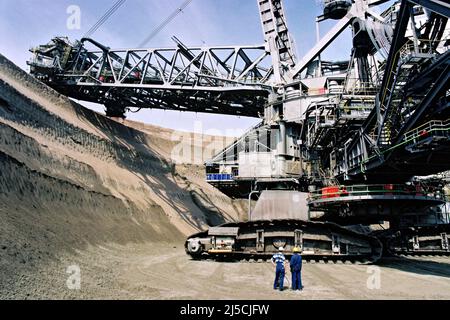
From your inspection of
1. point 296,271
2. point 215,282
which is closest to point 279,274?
point 296,271

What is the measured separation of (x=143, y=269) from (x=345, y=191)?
29.9ft

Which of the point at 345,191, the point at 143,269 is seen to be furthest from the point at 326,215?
the point at 143,269

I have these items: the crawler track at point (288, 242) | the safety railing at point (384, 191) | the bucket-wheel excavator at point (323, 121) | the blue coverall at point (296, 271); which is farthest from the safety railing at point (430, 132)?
the crawler track at point (288, 242)

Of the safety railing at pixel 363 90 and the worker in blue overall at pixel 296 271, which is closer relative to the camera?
the worker in blue overall at pixel 296 271

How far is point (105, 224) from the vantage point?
20250 mm

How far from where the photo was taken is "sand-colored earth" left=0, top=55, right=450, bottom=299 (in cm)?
852

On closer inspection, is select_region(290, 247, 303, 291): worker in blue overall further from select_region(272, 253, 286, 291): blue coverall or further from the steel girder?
the steel girder

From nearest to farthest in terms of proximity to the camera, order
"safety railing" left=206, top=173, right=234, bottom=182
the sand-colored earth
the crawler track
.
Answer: the sand-colored earth, the crawler track, "safety railing" left=206, top=173, right=234, bottom=182

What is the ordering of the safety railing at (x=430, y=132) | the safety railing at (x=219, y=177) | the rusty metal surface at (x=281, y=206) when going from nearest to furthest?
the safety railing at (x=430, y=132)
the rusty metal surface at (x=281, y=206)
the safety railing at (x=219, y=177)

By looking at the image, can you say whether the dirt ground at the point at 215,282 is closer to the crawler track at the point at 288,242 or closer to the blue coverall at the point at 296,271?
the blue coverall at the point at 296,271

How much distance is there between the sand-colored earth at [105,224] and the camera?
8.52 m

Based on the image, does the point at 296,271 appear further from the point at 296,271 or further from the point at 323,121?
the point at 323,121

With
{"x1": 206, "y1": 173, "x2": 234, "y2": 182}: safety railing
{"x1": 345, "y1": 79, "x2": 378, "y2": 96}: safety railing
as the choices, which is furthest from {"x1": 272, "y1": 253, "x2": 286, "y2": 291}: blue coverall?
{"x1": 206, "y1": 173, "x2": 234, "y2": 182}: safety railing

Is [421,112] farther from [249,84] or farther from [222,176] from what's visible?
[249,84]
